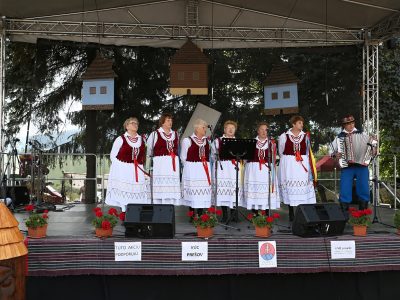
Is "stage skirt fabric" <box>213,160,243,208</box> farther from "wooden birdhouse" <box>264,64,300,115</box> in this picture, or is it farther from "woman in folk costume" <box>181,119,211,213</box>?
"wooden birdhouse" <box>264,64,300,115</box>

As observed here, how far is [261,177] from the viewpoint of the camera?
6164 mm

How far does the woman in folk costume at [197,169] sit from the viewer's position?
19.9ft

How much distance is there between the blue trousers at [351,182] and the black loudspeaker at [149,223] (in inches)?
118

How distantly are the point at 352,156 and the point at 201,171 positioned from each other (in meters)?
2.14

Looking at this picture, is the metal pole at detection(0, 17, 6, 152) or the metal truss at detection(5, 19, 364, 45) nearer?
the metal pole at detection(0, 17, 6, 152)

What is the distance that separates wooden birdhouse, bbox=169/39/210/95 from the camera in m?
8.70

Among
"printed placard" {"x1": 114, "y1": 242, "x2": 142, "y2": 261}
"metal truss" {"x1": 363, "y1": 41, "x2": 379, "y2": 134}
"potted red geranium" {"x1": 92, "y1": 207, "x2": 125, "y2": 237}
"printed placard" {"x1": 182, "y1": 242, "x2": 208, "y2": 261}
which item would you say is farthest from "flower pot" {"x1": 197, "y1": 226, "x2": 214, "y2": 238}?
"metal truss" {"x1": 363, "y1": 41, "x2": 379, "y2": 134}

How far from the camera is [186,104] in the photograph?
9.54 meters

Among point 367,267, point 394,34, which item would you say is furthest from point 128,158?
point 394,34

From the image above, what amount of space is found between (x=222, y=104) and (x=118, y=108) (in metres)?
2.19

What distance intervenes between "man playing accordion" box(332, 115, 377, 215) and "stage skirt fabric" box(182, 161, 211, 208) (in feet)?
6.20

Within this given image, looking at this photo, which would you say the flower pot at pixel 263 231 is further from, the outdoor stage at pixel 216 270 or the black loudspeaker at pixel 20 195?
the black loudspeaker at pixel 20 195

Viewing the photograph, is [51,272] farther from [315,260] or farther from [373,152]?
[373,152]

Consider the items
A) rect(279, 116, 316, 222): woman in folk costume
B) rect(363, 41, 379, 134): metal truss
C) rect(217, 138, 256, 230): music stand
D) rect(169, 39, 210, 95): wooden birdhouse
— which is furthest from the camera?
rect(363, 41, 379, 134): metal truss
